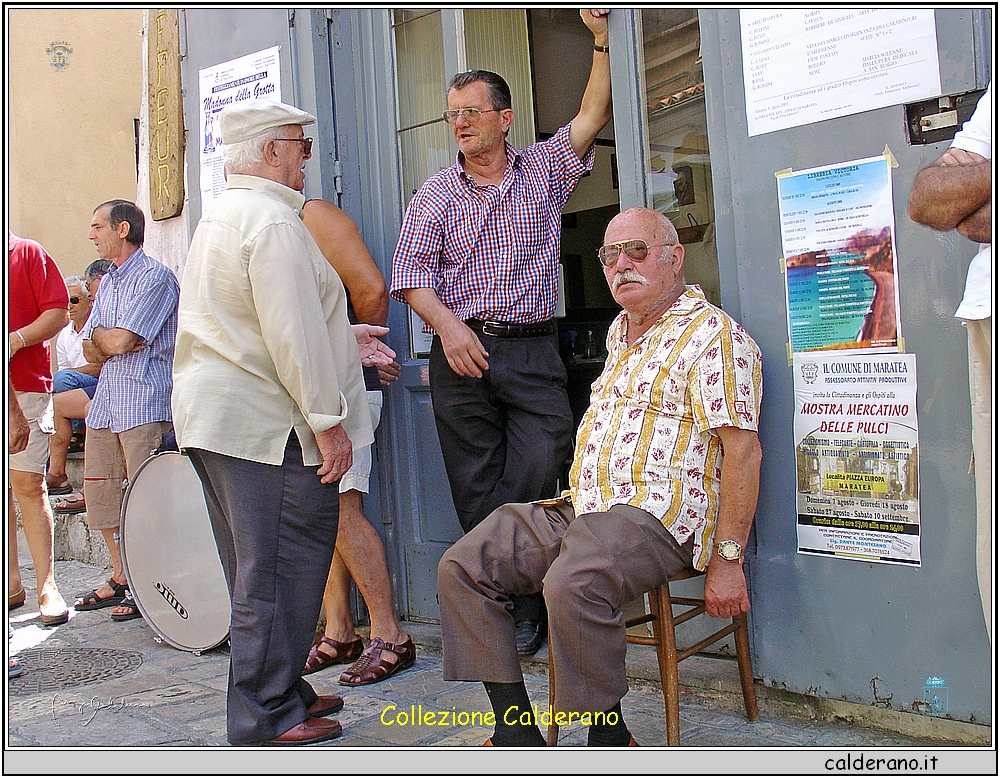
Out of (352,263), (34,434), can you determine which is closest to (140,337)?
(34,434)

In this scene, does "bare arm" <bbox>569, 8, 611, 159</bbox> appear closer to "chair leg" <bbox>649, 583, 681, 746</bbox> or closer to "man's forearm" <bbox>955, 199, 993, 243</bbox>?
"man's forearm" <bbox>955, 199, 993, 243</bbox>

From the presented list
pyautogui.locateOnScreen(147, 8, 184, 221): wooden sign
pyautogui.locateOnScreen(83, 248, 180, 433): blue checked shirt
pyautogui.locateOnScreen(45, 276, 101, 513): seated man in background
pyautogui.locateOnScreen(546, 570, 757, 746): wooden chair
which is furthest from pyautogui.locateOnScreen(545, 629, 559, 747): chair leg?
pyautogui.locateOnScreen(45, 276, 101, 513): seated man in background

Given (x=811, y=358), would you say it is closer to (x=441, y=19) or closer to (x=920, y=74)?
(x=920, y=74)

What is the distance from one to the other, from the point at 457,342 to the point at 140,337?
1.92 metres

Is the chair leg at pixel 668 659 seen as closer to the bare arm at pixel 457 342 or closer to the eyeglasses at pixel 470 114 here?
the bare arm at pixel 457 342

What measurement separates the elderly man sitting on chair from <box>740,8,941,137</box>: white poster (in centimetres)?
51

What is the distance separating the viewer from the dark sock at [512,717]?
8.29ft

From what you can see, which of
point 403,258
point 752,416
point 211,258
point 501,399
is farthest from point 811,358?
point 211,258

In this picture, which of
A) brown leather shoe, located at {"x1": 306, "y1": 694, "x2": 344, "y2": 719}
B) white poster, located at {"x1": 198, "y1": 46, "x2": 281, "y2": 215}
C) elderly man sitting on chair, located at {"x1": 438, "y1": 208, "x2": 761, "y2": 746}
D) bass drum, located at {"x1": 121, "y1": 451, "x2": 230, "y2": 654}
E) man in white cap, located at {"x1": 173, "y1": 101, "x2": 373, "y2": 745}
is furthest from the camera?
white poster, located at {"x1": 198, "y1": 46, "x2": 281, "y2": 215}

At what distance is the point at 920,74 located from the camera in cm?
251

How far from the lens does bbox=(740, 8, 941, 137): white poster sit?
8.26 ft

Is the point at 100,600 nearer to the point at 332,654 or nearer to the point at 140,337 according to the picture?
the point at 140,337

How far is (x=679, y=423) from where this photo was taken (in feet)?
8.64
